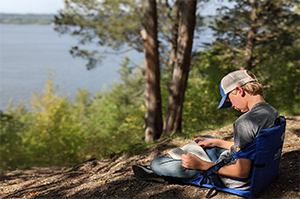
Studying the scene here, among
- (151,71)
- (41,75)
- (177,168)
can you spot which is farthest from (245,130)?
(41,75)

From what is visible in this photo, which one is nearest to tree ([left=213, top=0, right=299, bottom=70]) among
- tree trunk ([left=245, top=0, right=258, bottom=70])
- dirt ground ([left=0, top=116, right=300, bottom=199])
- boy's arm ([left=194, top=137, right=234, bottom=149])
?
tree trunk ([left=245, top=0, right=258, bottom=70])

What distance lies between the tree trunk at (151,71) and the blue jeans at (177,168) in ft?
14.5

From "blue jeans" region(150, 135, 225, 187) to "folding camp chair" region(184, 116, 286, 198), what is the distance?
17 cm

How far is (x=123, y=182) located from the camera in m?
3.68

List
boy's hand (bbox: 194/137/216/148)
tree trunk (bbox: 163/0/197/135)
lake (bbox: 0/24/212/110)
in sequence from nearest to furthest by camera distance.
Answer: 1. boy's hand (bbox: 194/137/216/148)
2. tree trunk (bbox: 163/0/197/135)
3. lake (bbox: 0/24/212/110)

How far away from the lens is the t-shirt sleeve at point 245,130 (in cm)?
243

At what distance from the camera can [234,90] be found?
2539mm

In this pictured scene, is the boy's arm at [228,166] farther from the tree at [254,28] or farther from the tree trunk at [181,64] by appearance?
the tree at [254,28]

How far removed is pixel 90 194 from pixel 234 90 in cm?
219

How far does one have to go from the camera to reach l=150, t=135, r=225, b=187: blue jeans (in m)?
3.03

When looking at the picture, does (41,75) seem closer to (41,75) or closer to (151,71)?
(41,75)

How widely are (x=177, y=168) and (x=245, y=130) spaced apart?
0.98 metres

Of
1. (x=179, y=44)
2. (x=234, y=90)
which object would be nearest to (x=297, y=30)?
(x=179, y=44)

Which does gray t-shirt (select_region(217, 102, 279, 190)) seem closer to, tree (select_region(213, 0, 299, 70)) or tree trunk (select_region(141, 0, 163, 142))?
tree trunk (select_region(141, 0, 163, 142))
